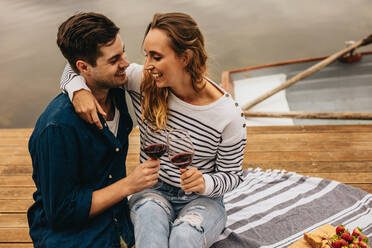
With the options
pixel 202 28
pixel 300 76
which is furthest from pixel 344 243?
pixel 202 28

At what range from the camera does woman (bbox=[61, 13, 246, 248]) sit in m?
1.51

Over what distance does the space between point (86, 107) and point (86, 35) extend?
31 centimetres

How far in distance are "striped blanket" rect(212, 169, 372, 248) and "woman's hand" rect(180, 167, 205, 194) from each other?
57 cm

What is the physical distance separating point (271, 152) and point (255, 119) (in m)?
0.97

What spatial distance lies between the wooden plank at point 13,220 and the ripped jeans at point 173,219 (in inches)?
39.3

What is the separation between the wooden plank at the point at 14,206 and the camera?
8.03 ft

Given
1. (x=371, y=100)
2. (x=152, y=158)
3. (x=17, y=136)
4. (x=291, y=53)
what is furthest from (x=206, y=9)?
(x=152, y=158)

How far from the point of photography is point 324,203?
2277mm

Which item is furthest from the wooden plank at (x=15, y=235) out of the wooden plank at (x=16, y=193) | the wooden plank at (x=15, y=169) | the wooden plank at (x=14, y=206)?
the wooden plank at (x=15, y=169)

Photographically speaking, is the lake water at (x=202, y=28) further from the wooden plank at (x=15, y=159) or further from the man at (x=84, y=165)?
the man at (x=84, y=165)

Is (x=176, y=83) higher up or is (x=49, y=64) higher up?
(x=176, y=83)

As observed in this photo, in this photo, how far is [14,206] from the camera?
2488 mm

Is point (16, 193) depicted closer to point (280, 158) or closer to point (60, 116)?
point (60, 116)

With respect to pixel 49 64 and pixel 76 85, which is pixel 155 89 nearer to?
pixel 76 85
